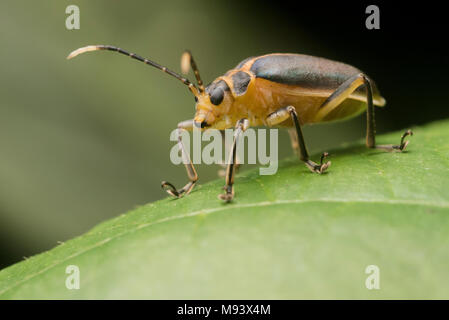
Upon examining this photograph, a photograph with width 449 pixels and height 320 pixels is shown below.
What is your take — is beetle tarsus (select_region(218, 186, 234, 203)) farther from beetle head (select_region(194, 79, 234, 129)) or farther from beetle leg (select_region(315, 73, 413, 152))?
beetle leg (select_region(315, 73, 413, 152))

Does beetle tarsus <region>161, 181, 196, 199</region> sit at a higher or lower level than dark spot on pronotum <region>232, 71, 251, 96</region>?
lower

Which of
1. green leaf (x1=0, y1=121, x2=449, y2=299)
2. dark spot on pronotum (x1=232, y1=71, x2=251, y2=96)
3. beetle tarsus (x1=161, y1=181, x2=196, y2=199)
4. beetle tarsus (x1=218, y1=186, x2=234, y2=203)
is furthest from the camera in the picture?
dark spot on pronotum (x1=232, y1=71, x2=251, y2=96)

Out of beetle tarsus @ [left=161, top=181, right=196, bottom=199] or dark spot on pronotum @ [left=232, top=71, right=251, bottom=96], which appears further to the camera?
dark spot on pronotum @ [left=232, top=71, right=251, bottom=96]

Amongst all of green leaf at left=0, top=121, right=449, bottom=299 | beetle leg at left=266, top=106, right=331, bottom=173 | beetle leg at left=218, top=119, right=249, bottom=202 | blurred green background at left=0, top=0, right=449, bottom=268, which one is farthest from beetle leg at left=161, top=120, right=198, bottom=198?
blurred green background at left=0, top=0, right=449, bottom=268

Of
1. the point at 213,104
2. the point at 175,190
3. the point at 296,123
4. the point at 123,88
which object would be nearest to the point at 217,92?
the point at 213,104

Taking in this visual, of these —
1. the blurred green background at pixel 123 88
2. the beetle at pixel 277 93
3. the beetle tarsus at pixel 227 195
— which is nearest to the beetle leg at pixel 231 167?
the beetle tarsus at pixel 227 195

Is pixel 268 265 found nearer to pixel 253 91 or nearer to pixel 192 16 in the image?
pixel 253 91

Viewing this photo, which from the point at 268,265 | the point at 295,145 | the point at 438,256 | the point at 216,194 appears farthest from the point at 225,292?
the point at 295,145
